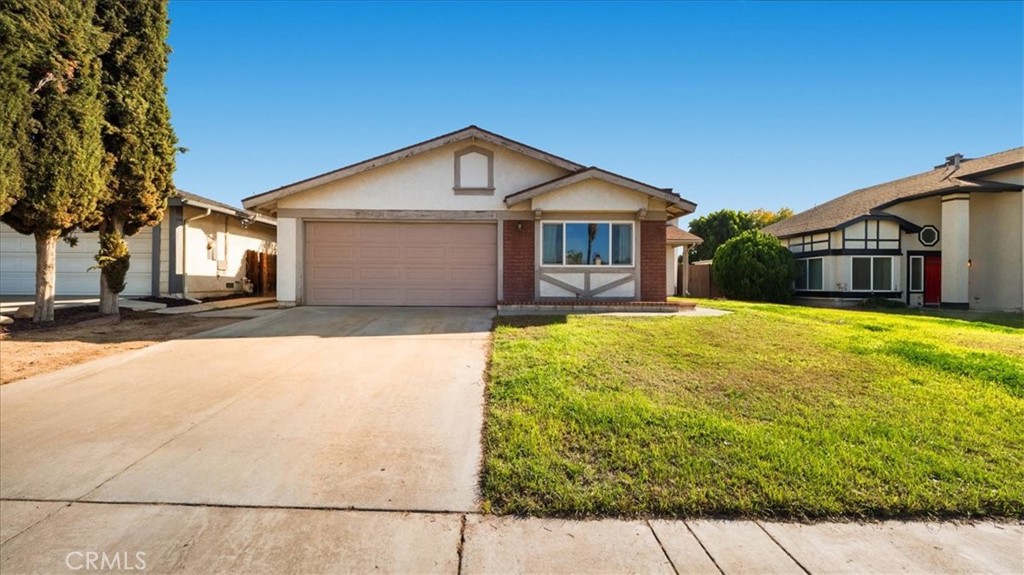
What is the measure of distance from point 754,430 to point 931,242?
2146cm

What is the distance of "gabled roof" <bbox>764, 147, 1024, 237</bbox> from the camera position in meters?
16.9

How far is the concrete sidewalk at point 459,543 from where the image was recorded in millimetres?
2459

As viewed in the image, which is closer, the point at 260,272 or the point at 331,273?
the point at 331,273

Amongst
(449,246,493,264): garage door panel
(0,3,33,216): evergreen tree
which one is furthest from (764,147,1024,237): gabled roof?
(0,3,33,216): evergreen tree

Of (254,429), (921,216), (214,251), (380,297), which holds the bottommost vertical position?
(254,429)

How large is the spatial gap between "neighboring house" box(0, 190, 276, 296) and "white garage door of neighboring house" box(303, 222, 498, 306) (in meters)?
4.26

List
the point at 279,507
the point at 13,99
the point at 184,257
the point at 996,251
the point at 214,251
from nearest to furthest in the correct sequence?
1. the point at 279,507
2. the point at 13,99
3. the point at 184,257
4. the point at 214,251
5. the point at 996,251

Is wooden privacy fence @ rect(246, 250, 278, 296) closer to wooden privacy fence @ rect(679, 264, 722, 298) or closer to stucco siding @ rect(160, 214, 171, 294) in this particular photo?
stucco siding @ rect(160, 214, 171, 294)

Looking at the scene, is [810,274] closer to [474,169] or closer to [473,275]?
[473,275]

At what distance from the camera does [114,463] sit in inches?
139

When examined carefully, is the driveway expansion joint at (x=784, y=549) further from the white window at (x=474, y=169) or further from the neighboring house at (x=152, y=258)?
the neighboring house at (x=152, y=258)

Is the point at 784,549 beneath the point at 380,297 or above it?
beneath

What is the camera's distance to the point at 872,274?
61.6 ft

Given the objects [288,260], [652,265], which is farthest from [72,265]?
[652,265]
